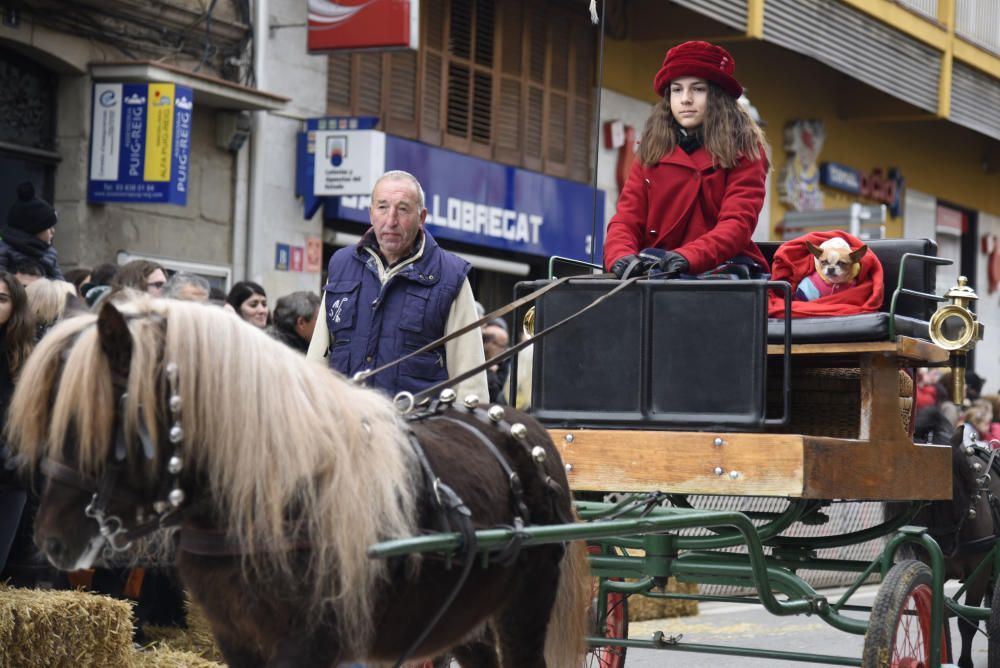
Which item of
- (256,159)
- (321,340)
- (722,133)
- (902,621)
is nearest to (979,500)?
(902,621)

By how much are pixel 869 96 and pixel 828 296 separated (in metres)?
18.3

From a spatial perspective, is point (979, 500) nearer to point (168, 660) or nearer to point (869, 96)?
point (168, 660)

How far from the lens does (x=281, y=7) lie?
555 inches

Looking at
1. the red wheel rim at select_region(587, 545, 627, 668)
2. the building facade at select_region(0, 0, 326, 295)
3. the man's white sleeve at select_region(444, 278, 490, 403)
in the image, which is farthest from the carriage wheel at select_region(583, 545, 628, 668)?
the building facade at select_region(0, 0, 326, 295)

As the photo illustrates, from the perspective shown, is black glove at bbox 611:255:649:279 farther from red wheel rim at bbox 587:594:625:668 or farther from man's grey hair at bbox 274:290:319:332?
man's grey hair at bbox 274:290:319:332

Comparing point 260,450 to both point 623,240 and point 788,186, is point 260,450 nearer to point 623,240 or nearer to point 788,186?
point 623,240

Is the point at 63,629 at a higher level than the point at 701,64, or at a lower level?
lower

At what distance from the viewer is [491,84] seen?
17.5 meters

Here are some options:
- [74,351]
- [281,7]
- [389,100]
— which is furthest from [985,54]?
[74,351]

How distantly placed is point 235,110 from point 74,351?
33.2 ft

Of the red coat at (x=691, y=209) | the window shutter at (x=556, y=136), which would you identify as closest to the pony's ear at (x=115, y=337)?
the red coat at (x=691, y=209)

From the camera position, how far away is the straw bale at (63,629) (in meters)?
6.20

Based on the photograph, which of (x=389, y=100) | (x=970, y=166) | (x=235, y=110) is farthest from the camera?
(x=970, y=166)

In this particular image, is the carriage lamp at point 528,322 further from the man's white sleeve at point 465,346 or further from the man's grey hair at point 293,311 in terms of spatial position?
the man's grey hair at point 293,311
